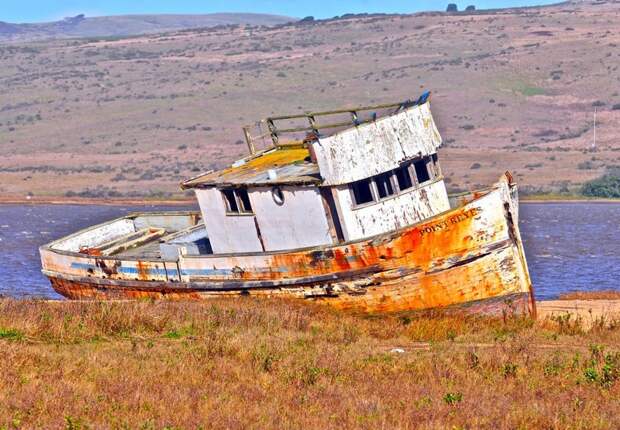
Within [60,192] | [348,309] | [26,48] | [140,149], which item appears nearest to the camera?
[348,309]

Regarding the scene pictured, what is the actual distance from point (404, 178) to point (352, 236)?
1.83 m

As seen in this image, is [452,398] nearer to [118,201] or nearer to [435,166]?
[435,166]

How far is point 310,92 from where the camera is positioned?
3693 inches

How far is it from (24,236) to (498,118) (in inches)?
1740

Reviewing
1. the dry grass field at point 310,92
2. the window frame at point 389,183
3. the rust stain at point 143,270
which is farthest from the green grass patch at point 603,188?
the rust stain at point 143,270

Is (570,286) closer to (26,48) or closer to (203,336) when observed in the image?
(203,336)

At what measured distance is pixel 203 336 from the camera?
16.0 m

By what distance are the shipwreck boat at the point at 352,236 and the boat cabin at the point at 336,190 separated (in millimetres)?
24

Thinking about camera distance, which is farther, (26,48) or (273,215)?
(26,48)

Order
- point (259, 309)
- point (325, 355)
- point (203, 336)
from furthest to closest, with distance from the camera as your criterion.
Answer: point (259, 309), point (203, 336), point (325, 355)

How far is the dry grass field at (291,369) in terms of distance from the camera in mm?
11094

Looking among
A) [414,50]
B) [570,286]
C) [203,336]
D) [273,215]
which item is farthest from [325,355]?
[414,50]

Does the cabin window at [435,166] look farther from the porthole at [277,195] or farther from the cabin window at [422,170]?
the porthole at [277,195]

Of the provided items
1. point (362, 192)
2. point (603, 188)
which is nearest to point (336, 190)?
point (362, 192)
